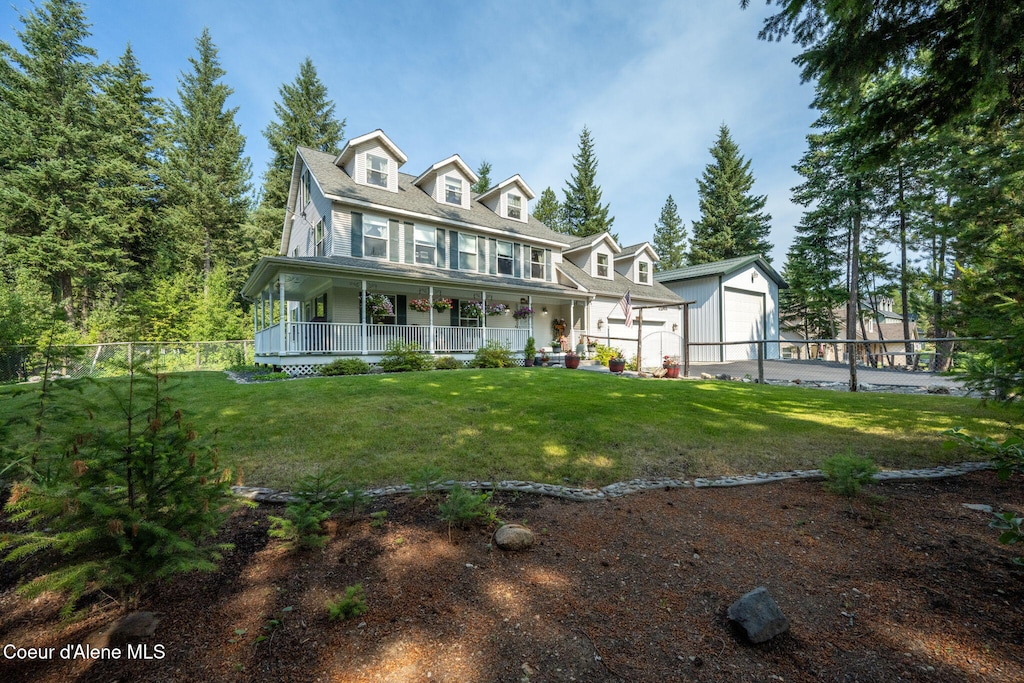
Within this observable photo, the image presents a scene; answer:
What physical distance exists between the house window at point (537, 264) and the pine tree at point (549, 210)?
49.8 feet

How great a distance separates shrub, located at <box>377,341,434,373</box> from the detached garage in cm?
1410

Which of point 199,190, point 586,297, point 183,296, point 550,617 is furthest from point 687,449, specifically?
point 199,190

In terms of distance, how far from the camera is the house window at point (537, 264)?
1814 cm

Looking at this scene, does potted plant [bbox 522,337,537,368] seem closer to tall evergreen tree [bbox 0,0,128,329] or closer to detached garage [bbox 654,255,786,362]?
detached garage [bbox 654,255,786,362]

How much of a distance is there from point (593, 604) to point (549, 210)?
3295 cm

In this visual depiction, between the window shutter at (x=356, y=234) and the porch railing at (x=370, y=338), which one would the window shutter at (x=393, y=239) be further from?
the porch railing at (x=370, y=338)

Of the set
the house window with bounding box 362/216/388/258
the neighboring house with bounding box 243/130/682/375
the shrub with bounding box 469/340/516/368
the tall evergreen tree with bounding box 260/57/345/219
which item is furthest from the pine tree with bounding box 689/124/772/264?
the tall evergreen tree with bounding box 260/57/345/219

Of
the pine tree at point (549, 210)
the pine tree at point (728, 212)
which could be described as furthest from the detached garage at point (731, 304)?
the pine tree at point (549, 210)

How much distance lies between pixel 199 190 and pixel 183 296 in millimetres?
7108

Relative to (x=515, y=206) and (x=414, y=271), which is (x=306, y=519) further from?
(x=515, y=206)

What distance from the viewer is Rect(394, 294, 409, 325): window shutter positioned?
1497 cm

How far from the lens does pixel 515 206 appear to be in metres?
18.8

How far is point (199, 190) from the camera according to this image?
80.2ft

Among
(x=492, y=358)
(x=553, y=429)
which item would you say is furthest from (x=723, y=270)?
(x=553, y=429)
